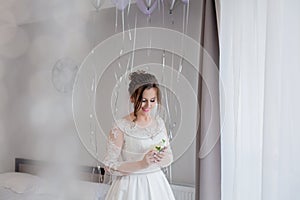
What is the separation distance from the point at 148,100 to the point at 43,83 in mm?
786

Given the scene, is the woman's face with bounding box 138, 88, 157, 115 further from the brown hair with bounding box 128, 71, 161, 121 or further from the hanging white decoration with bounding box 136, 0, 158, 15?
the hanging white decoration with bounding box 136, 0, 158, 15

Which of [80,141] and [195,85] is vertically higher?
[195,85]

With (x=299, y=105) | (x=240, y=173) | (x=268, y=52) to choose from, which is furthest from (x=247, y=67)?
(x=240, y=173)

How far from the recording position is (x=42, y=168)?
1.71 meters

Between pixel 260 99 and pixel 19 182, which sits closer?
pixel 260 99

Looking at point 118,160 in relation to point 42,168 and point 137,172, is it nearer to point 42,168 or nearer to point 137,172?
point 137,172

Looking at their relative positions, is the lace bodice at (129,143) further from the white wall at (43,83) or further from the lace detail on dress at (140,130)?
the white wall at (43,83)

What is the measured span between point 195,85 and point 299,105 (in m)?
0.48

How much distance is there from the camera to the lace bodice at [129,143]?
1093 millimetres

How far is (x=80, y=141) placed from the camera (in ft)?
5.65

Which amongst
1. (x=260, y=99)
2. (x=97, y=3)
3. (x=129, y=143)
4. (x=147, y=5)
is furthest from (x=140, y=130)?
(x=97, y=3)

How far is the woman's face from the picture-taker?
1129 millimetres

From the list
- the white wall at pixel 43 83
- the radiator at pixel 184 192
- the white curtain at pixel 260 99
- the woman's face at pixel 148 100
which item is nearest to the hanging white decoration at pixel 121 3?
the white wall at pixel 43 83

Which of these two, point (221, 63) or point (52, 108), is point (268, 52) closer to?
point (221, 63)
